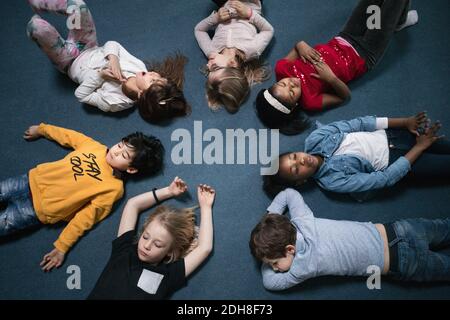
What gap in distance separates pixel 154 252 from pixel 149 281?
12 centimetres

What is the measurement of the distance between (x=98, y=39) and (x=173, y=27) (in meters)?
0.37

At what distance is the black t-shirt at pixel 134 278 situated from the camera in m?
1.43

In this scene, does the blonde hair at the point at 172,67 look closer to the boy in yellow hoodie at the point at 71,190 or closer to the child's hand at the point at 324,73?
the boy in yellow hoodie at the point at 71,190

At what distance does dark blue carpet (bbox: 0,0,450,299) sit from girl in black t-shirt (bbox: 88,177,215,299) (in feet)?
0.24

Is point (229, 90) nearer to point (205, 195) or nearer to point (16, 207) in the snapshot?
point (205, 195)

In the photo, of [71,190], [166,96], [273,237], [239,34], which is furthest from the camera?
[239,34]

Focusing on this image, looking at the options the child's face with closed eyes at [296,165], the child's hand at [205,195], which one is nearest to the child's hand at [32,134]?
the child's hand at [205,195]

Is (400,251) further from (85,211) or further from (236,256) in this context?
(85,211)

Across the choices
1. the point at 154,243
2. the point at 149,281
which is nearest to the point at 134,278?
the point at 149,281

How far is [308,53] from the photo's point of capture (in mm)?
1711

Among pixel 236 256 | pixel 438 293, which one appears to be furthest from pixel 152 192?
pixel 438 293

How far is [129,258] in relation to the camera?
148 cm

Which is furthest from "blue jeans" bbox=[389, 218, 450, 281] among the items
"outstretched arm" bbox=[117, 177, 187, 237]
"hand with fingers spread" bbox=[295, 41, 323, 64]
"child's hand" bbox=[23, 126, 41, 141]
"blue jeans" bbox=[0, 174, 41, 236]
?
"child's hand" bbox=[23, 126, 41, 141]

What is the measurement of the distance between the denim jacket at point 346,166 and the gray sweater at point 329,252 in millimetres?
162
